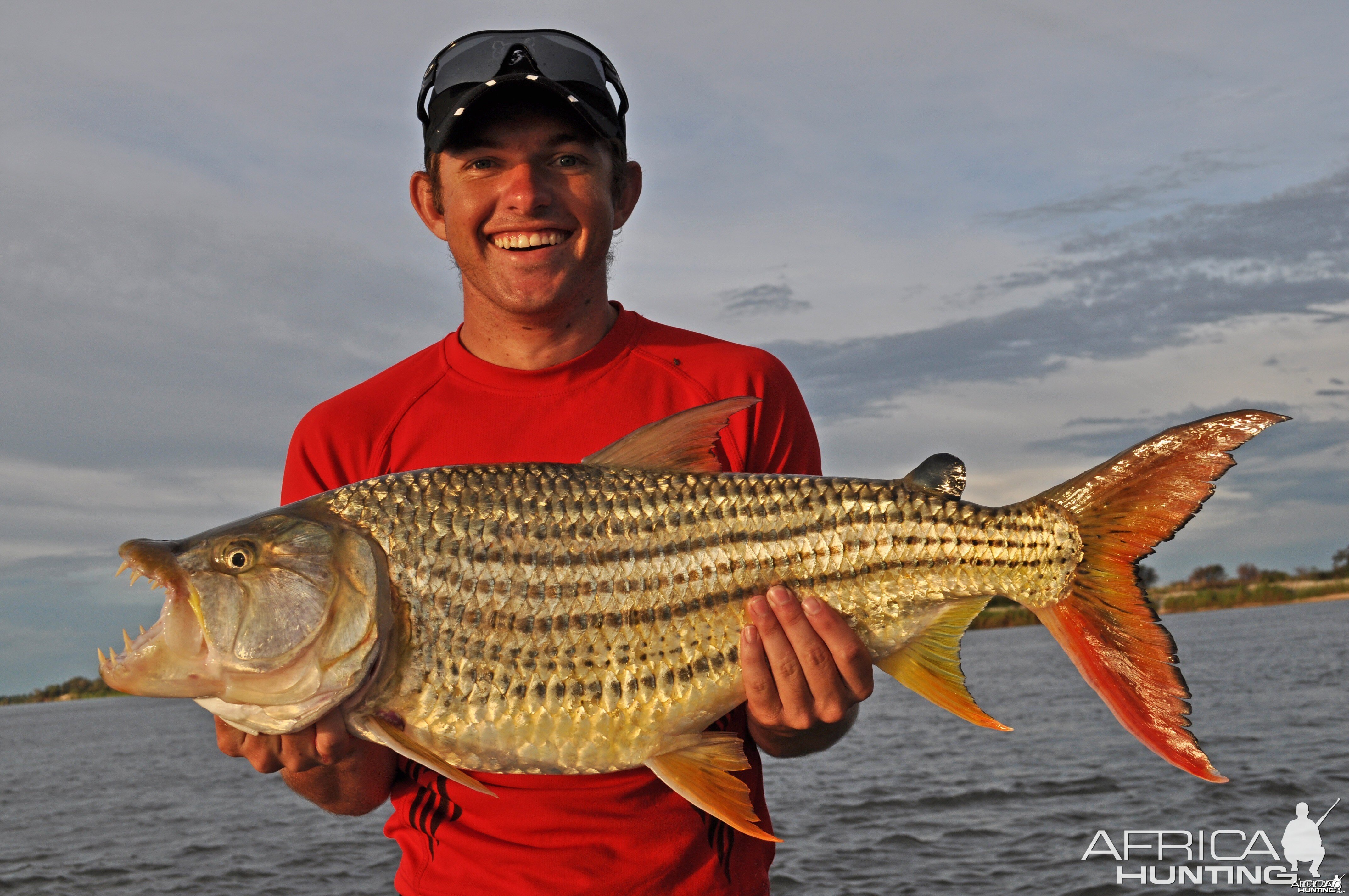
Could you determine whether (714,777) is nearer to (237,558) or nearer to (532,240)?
(237,558)

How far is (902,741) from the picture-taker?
3122cm

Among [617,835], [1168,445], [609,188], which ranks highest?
[609,188]

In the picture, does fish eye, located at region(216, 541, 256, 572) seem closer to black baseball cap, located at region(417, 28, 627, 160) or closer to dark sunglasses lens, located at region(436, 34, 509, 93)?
black baseball cap, located at region(417, 28, 627, 160)

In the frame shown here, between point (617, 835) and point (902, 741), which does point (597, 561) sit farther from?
point (902, 741)


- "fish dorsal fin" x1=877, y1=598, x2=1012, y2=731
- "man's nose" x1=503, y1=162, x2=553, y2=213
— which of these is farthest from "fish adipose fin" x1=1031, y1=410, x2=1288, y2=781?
"man's nose" x1=503, y1=162, x2=553, y2=213

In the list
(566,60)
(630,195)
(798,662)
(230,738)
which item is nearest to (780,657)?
(798,662)

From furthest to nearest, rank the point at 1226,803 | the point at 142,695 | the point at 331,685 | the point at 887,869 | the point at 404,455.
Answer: the point at 1226,803
the point at 887,869
the point at 404,455
the point at 142,695
the point at 331,685

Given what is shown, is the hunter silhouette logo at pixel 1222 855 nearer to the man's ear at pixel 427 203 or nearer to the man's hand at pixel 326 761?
the man's hand at pixel 326 761

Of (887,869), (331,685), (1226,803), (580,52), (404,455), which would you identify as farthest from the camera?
(1226,803)

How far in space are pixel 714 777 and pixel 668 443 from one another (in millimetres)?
1156

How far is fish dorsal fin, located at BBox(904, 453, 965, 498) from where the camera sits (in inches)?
141

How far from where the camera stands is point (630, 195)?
4.52 metres

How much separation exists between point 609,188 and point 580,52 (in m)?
0.69

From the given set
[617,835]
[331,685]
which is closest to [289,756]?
[331,685]
